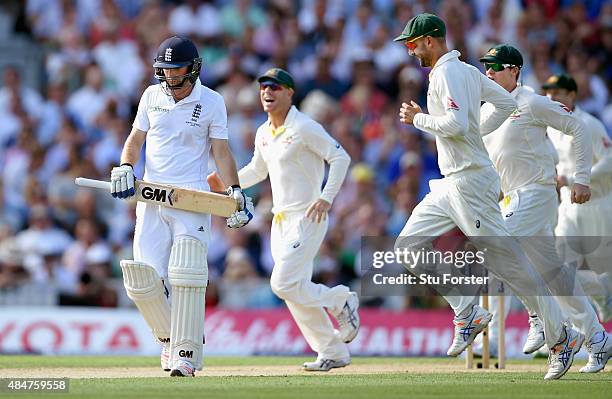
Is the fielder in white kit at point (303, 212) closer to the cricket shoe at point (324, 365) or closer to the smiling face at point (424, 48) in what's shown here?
the cricket shoe at point (324, 365)

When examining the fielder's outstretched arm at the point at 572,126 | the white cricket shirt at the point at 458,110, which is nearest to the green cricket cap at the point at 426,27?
the white cricket shirt at the point at 458,110

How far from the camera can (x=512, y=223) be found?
9.89m

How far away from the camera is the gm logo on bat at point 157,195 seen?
900 cm

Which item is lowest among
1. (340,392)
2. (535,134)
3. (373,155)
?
(340,392)

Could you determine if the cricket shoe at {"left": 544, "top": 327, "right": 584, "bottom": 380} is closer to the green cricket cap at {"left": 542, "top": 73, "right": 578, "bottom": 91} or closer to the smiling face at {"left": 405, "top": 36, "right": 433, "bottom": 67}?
the smiling face at {"left": 405, "top": 36, "right": 433, "bottom": 67}

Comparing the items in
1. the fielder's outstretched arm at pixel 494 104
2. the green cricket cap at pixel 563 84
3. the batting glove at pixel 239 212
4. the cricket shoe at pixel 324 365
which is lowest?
the cricket shoe at pixel 324 365

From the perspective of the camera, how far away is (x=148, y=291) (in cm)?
907

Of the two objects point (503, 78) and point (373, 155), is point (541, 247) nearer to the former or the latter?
point (503, 78)

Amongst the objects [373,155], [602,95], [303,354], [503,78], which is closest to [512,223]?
[503,78]

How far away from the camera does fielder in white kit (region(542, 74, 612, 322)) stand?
446 inches

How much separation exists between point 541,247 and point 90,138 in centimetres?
796

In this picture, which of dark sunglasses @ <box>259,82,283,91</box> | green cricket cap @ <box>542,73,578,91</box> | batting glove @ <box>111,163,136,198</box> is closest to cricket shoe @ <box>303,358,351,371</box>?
dark sunglasses @ <box>259,82,283,91</box>

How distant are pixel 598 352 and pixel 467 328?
4.08 feet

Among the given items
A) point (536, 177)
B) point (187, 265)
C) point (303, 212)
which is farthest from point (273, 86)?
point (536, 177)
